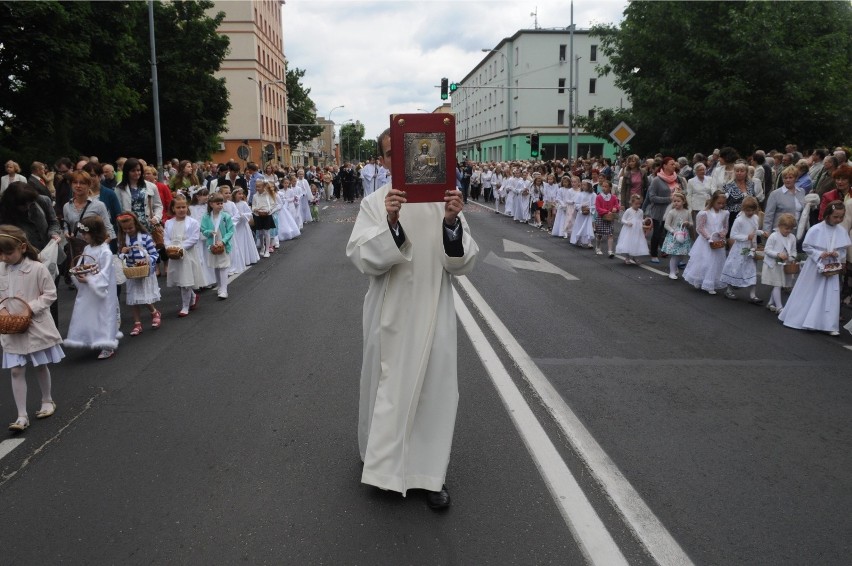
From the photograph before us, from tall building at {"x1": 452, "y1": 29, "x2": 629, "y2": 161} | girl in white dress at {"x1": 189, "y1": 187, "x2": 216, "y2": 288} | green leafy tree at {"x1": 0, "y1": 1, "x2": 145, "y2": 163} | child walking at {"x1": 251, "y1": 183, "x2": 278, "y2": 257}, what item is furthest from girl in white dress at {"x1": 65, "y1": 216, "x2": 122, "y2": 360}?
tall building at {"x1": 452, "y1": 29, "x2": 629, "y2": 161}

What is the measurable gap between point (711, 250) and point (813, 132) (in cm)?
2177

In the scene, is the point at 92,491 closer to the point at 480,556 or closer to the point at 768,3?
the point at 480,556

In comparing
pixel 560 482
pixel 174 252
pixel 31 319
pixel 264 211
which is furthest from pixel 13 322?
pixel 264 211

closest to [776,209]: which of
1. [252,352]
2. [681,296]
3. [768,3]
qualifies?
[681,296]

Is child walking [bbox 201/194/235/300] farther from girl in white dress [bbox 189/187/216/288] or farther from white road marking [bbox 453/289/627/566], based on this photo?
white road marking [bbox 453/289/627/566]

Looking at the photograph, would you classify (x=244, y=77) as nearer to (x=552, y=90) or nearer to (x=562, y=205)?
(x=552, y=90)

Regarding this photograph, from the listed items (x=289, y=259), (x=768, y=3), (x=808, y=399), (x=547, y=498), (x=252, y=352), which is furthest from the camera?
(x=768, y=3)

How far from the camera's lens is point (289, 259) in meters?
15.9

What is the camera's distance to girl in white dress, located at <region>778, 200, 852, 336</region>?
8.66 metres

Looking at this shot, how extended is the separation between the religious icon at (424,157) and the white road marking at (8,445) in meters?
3.42

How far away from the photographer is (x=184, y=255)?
32.4 feet

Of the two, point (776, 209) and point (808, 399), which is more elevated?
point (776, 209)

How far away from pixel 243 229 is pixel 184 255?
16.2 feet

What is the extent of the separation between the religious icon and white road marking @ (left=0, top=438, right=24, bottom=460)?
342cm
